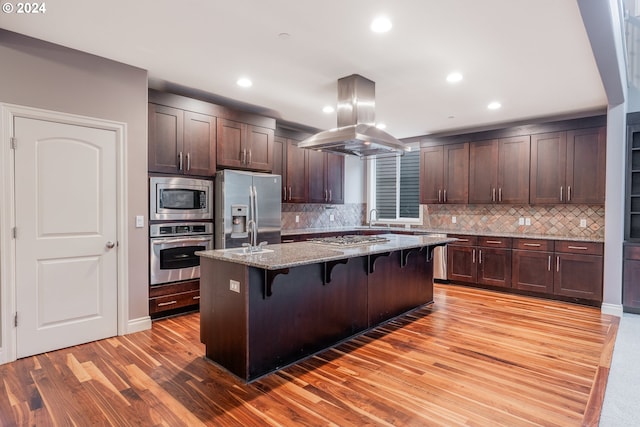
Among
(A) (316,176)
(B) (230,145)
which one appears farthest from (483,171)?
(B) (230,145)

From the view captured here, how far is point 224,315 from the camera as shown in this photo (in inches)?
109

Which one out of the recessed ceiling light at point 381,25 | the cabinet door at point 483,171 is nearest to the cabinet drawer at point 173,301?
the recessed ceiling light at point 381,25

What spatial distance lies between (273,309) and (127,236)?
181 centimetres

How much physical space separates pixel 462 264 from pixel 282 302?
387 centimetres

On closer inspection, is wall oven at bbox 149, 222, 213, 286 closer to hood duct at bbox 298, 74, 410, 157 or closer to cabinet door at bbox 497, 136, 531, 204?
hood duct at bbox 298, 74, 410, 157

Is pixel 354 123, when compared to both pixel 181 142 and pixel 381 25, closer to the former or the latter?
pixel 381 25

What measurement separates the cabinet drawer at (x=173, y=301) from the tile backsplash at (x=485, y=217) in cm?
223

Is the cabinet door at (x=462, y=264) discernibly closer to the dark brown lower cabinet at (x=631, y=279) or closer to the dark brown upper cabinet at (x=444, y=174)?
the dark brown upper cabinet at (x=444, y=174)

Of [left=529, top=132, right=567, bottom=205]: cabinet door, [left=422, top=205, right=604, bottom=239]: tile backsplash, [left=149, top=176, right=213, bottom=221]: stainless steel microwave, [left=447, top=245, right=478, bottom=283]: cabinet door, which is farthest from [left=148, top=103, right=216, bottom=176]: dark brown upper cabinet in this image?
[left=529, top=132, right=567, bottom=205]: cabinet door

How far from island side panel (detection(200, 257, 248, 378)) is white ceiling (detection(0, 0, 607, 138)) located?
1828mm

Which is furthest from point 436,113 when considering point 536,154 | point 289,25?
point 289,25

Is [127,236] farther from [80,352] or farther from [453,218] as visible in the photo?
[453,218]

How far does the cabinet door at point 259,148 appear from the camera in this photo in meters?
4.82

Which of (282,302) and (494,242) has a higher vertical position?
(494,242)
